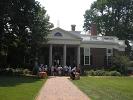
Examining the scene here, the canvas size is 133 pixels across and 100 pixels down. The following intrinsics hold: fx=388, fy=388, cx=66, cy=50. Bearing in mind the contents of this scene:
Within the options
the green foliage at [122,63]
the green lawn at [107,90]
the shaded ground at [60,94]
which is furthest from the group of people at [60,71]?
the shaded ground at [60,94]

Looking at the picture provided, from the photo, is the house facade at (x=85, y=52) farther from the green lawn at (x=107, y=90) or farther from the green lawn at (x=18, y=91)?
the green lawn at (x=18, y=91)

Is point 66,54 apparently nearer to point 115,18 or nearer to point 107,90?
point 115,18

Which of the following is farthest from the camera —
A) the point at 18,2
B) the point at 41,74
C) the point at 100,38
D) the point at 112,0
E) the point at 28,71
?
the point at 112,0

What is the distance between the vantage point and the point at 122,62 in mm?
54031

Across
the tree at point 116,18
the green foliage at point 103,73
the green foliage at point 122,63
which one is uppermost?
the tree at point 116,18

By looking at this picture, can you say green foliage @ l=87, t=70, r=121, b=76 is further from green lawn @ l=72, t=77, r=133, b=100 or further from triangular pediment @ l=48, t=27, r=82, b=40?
green lawn @ l=72, t=77, r=133, b=100

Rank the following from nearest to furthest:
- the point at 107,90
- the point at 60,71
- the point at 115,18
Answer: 1. the point at 107,90
2. the point at 60,71
3. the point at 115,18

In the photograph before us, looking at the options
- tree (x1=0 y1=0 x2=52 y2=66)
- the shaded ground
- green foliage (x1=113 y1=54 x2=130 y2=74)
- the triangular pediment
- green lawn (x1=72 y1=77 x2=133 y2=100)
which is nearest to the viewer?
the shaded ground

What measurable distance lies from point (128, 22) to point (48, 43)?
33.6m

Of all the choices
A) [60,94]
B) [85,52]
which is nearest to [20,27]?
[85,52]

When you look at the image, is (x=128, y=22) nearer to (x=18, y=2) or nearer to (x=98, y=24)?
(x=98, y=24)

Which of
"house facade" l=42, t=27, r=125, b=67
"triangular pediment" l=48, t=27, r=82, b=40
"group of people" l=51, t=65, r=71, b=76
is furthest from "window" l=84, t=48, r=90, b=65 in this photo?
"group of people" l=51, t=65, r=71, b=76

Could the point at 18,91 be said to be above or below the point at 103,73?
below

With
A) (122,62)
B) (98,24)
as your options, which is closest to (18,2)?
(122,62)
